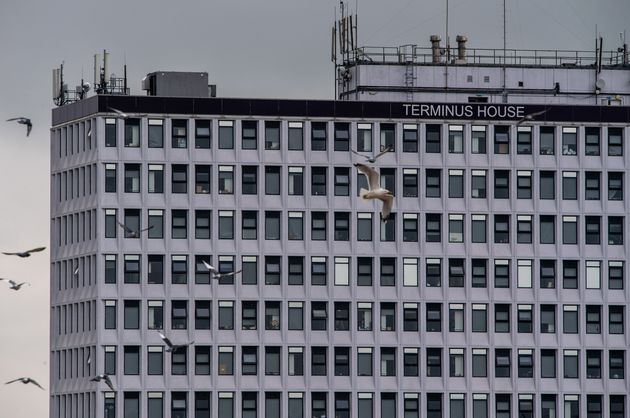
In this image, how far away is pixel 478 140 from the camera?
174 m

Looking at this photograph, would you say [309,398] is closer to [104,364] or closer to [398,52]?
[104,364]

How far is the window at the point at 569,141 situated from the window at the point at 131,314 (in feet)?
119

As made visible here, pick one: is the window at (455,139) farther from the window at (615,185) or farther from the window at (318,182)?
the window at (615,185)

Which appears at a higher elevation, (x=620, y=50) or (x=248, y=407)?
(x=620, y=50)

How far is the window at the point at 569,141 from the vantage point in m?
175

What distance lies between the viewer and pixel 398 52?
17825 cm

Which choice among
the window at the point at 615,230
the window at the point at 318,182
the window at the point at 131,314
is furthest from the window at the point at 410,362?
the window at the point at 131,314

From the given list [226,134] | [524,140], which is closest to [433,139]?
[524,140]

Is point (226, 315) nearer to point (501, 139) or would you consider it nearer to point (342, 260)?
point (342, 260)

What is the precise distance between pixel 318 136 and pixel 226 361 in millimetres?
18994

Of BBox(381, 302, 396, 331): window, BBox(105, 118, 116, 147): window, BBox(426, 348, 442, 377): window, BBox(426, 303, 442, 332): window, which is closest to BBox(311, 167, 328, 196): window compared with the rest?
BBox(381, 302, 396, 331): window

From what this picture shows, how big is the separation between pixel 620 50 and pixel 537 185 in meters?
17.1

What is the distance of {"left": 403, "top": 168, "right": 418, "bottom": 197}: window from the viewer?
172250 millimetres

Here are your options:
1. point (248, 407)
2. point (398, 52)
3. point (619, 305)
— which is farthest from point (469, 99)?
point (248, 407)
